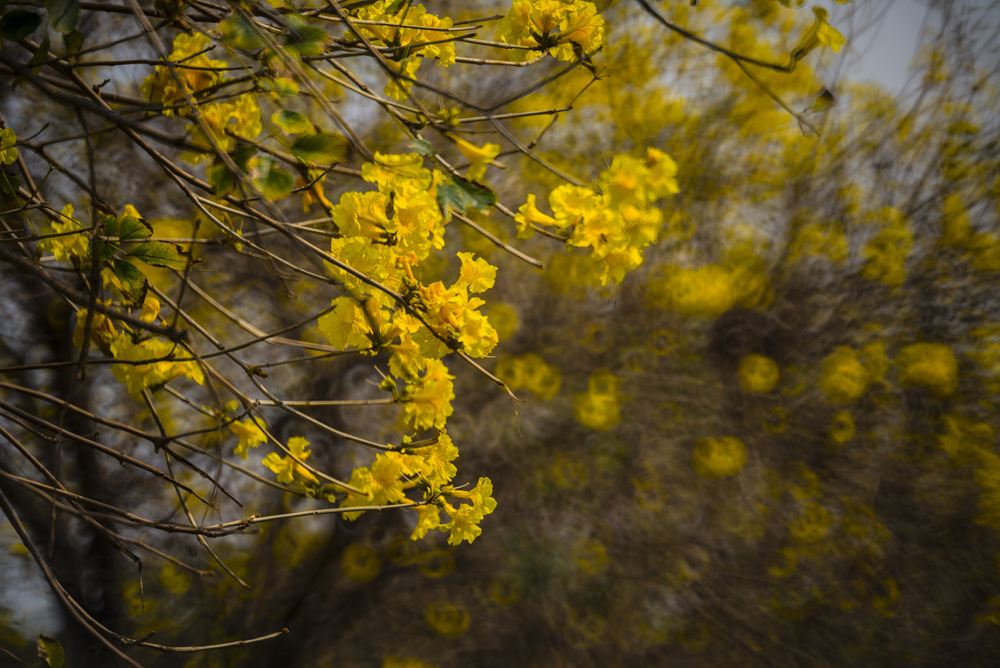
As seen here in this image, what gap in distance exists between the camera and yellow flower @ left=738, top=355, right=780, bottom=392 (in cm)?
207

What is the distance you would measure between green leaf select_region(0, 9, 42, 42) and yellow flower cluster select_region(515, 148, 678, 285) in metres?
0.47

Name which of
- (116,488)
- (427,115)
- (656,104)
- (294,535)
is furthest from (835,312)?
(116,488)

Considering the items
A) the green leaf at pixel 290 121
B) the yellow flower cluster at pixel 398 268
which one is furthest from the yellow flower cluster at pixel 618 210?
the green leaf at pixel 290 121

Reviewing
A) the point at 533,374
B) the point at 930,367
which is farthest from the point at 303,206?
the point at 930,367

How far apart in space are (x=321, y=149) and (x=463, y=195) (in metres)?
0.13

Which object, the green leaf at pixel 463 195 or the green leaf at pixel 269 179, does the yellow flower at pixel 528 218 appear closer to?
the green leaf at pixel 463 195

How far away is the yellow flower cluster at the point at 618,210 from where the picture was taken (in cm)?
58

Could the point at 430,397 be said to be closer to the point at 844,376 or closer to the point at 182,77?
the point at 182,77

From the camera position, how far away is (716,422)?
6.88 ft

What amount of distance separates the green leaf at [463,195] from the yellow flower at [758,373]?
1710 millimetres

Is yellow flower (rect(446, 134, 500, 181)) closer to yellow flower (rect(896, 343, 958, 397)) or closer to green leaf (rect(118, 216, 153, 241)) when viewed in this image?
green leaf (rect(118, 216, 153, 241))

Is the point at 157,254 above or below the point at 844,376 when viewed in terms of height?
below

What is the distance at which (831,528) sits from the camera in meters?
2.01

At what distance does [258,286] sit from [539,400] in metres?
0.98
